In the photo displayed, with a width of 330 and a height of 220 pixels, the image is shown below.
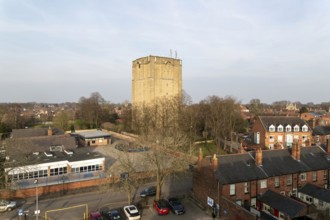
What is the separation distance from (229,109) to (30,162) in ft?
120

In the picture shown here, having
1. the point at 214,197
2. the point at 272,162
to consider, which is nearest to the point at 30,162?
the point at 214,197

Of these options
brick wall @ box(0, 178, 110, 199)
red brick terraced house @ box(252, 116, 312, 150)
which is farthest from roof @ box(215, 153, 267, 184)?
red brick terraced house @ box(252, 116, 312, 150)

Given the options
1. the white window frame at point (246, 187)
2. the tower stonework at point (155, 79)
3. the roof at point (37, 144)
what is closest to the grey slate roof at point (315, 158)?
the white window frame at point (246, 187)

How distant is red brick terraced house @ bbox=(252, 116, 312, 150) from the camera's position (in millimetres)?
47531

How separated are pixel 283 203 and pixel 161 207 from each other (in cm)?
964

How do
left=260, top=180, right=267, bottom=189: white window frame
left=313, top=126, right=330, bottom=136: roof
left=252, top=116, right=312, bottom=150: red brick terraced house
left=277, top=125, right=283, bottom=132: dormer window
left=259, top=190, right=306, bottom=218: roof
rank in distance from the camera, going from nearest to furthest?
left=259, top=190, right=306, bottom=218: roof < left=260, top=180, right=267, bottom=189: white window frame < left=252, top=116, right=312, bottom=150: red brick terraced house < left=277, top=125, right=283, bottom=132: dormer window < left=313, top=126, right=330, bottom=136: roof

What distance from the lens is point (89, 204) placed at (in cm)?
2302

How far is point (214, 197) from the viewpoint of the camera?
841 inches

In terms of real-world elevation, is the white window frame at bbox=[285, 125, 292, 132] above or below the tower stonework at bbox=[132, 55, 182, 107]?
below

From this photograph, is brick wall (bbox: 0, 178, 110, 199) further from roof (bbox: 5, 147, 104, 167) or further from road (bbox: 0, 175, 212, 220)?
roof (bbox: 5, 147, 104, 167)

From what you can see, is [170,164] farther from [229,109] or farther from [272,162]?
[229,109]

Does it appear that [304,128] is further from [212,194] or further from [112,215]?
[112,215]

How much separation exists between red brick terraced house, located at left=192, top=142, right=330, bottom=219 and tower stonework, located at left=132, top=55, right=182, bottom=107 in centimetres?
3580

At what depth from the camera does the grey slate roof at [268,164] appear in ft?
71.8
